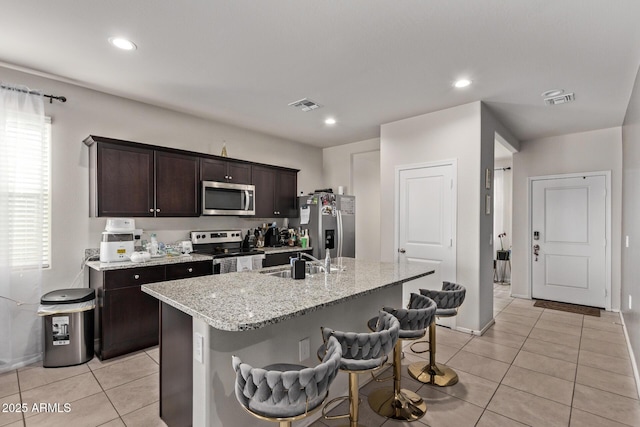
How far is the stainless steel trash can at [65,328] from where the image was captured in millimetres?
2842

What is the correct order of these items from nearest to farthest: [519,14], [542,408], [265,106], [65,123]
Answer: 1. [519,14]
2. [542,408]
3. [65,123]
4. [265,106]

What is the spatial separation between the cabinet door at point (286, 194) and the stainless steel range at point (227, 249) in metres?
0.79

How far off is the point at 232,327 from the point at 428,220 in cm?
335

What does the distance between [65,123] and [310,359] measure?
135 inches

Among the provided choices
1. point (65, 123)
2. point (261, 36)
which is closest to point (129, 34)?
point (261, 36)

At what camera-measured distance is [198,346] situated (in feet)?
5.24

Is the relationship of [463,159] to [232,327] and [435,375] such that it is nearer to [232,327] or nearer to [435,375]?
[435,375]

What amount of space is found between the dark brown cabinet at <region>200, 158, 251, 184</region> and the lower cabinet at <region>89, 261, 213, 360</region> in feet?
4.44

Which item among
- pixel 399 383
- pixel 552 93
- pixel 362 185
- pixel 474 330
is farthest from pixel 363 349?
pixel 362 185

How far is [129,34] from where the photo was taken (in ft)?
7.70

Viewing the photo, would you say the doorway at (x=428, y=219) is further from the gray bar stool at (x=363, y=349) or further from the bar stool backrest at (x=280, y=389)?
the bar stool backrest at (x=280, y=389)

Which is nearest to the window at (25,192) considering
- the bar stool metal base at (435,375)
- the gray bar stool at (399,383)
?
the gray bar stool at (399,383)

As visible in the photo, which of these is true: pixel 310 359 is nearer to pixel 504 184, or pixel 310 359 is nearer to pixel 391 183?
pixel 391 183

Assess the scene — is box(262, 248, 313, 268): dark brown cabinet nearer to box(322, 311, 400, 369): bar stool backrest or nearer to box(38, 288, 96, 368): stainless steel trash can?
box(38, 288, 96, 368): stainless steel trash can
